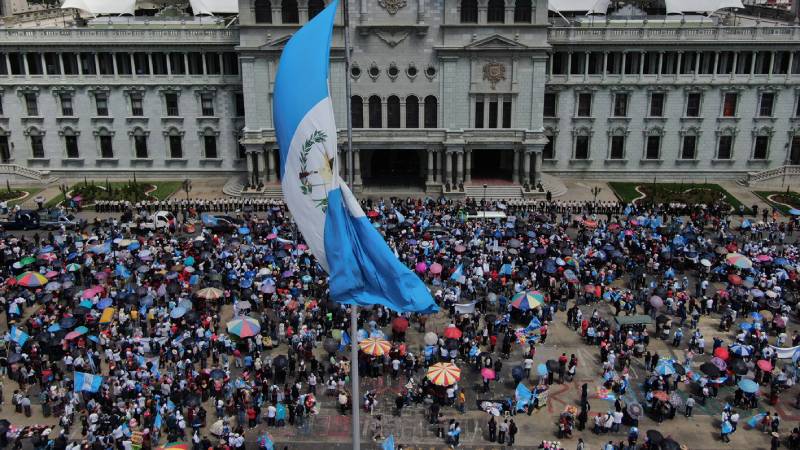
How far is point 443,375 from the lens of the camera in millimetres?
37750

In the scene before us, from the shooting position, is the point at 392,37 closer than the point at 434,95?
Yes

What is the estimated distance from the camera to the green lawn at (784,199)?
71.4m

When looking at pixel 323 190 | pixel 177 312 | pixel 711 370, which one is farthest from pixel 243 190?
pixel 323 190

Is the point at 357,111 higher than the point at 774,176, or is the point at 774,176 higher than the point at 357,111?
the point at 357,111

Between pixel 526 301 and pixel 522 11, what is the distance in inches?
1398

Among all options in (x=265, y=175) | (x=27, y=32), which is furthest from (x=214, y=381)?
(x=27, y=32)

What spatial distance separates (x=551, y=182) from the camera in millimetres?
79062

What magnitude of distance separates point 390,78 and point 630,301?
34.6 meters

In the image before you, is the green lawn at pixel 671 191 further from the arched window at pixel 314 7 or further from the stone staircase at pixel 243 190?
the arched window at pixel 314 7

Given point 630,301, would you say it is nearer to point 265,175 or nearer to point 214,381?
point 214,381

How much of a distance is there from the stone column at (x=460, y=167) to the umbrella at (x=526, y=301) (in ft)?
99.2

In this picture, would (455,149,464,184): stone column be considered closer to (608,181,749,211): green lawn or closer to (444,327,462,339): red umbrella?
(608,181,749,211): green lawn

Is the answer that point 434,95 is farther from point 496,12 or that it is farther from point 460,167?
point 496,12

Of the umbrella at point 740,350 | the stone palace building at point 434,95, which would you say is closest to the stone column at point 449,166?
the stone palace building at point 434,95
